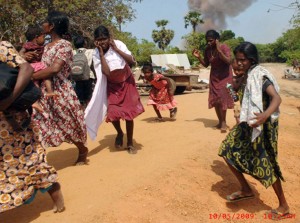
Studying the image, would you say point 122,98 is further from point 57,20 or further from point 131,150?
point 57,20

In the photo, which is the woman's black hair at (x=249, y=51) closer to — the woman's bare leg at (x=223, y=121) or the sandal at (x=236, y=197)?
the sandal at (x=236, y=197)

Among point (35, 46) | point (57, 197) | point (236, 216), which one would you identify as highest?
point (35, 46)

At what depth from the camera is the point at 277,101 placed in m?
2.95

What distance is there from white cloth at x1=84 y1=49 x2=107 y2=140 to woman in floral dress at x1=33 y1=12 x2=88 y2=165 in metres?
0.50

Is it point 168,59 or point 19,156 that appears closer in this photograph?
point 19,156

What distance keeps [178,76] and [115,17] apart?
140 inches

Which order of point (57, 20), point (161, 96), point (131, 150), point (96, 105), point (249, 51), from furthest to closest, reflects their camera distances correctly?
point (161, 96) → point (131, 150) → point (96, 105) → point (57, 20) → point (249, 51)

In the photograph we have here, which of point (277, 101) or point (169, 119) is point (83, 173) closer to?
point (277, 101)

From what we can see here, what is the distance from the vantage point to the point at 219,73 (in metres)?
6.05

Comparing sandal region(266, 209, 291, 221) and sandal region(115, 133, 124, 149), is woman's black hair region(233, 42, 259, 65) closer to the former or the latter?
sandal region(266, 209, 291, 221)

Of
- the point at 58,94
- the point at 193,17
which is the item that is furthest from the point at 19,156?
the point at 193,17

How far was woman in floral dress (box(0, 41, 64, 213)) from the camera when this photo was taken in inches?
98.6

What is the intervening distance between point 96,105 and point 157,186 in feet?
4.94

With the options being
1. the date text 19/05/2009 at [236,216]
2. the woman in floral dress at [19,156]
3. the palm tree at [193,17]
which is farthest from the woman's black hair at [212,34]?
the palm tree at [193,17]
